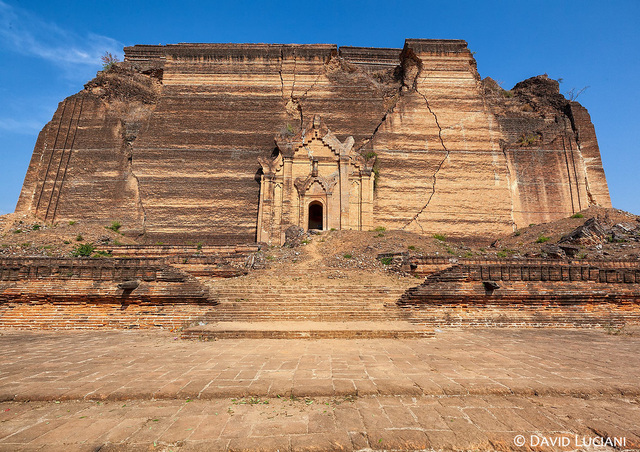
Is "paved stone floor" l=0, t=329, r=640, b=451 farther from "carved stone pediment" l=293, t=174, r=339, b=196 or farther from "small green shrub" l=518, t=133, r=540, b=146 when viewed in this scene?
"small green shrub" l=518, t=133, r=540, b=146

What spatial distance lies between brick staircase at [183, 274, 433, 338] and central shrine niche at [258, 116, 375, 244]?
28.8ft

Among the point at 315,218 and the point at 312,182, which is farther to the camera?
the point at 315,218

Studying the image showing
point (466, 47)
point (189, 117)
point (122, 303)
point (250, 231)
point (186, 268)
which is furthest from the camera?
point (466, 47)

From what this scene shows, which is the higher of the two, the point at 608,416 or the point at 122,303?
the point at 122,303

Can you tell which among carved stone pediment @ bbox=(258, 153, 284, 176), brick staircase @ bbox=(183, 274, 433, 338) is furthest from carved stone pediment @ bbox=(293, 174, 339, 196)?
brick staircase @ bbox=(183, 274, 433, 338)

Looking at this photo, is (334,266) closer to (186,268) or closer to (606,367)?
(186,268)

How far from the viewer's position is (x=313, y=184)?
65.3ft

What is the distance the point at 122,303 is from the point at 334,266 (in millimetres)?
7521

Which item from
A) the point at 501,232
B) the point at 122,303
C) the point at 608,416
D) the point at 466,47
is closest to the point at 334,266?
the point at 122,303

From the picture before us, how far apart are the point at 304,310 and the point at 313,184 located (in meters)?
12.3

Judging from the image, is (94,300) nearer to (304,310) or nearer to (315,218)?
(304,310)

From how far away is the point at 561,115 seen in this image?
76.8 ft

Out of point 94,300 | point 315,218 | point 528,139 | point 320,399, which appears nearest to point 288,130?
point 315,218

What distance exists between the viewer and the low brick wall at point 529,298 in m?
7.97
